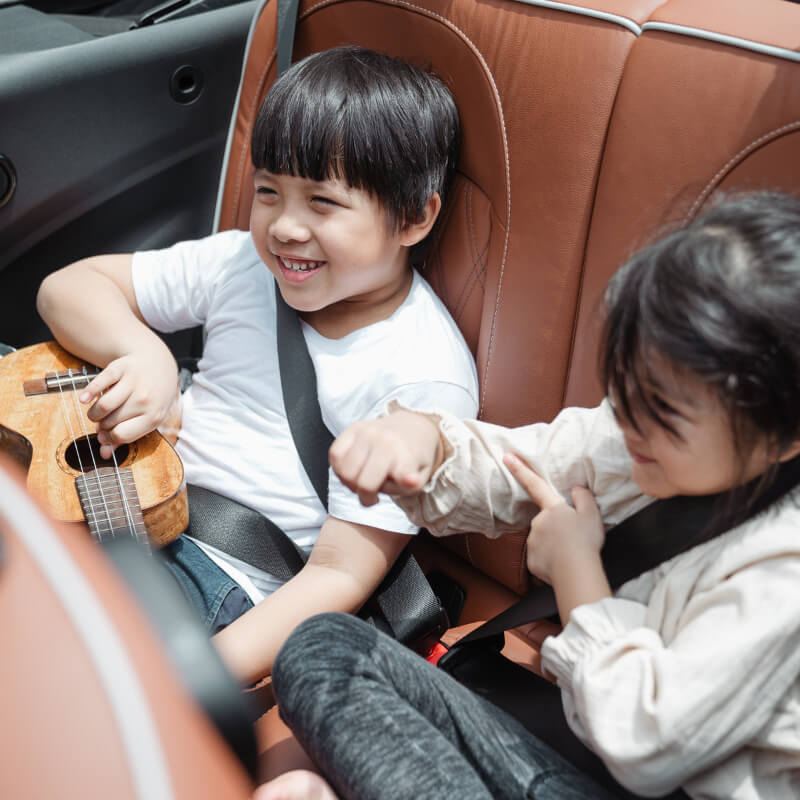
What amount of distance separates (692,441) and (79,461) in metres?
0.76

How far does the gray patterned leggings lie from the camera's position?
0.78 meters

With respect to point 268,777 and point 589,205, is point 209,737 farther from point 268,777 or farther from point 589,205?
point 589,205

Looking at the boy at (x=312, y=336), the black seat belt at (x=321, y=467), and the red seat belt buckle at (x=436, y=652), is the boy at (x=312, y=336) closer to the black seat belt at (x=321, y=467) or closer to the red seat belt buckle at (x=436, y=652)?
the black seat belt at (x=321, y=467)

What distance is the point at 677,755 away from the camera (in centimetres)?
69

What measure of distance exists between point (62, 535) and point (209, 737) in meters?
0.13

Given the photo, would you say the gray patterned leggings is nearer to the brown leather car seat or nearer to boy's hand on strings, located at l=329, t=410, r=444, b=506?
boy's hand on strings, located at l=329, t=410, r=444, b=506

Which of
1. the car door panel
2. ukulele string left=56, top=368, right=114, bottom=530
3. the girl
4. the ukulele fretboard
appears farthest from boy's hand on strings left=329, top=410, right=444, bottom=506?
the car door panel

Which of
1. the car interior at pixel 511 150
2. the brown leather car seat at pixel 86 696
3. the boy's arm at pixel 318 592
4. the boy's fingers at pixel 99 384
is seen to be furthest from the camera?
the boy's fingers at pixel 99 384

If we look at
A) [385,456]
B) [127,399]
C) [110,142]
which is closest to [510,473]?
[385,456]

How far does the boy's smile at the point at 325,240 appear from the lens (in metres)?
1.09

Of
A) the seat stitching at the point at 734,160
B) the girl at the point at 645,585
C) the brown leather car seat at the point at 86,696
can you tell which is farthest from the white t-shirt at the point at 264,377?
the brown leather car seat at the point at 86,696

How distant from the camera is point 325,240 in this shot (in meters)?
1.09

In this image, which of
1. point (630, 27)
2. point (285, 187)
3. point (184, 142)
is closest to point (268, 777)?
point (285, 187)

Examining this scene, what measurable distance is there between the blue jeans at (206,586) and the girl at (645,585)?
0.24 meters
